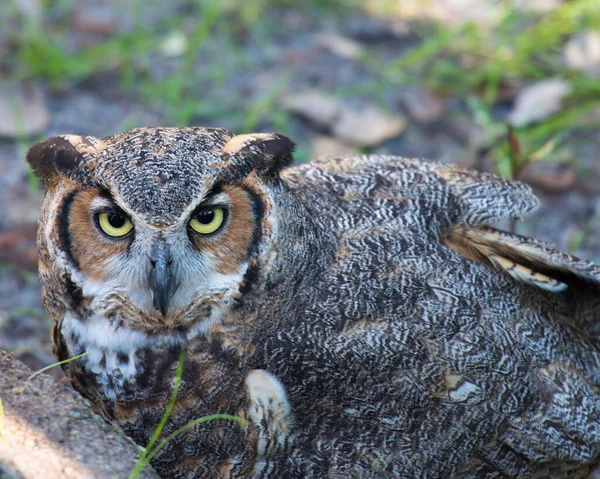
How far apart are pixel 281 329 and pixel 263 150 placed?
53cm

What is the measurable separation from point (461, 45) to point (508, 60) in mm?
332

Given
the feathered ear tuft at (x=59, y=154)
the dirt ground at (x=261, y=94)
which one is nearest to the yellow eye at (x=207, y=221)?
the feathered ear tuft at (x=59, y=154)

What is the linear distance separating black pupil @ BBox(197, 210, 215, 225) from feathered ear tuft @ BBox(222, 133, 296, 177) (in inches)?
6.7

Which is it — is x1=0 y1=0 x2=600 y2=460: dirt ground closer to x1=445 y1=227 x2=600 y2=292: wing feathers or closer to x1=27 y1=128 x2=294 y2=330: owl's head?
x1=445 y1=227 x2=600 y2=292: wing feathers

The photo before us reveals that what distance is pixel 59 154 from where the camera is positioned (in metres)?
2.32

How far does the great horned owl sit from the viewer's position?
2.26m

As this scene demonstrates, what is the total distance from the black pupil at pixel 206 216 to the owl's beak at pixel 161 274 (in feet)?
0.38

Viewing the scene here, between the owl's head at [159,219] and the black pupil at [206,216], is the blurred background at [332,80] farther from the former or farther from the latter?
the black pupil at [206,216]

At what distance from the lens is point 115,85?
474cm

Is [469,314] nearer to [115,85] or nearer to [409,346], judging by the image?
[409,346]

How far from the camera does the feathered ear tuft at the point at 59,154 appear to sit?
230cm

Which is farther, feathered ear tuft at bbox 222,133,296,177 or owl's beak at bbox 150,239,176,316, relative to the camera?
feathered ear tuft at bbox 222,133,296,177

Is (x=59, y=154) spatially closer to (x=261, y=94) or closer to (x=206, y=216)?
(x=206, y=216)

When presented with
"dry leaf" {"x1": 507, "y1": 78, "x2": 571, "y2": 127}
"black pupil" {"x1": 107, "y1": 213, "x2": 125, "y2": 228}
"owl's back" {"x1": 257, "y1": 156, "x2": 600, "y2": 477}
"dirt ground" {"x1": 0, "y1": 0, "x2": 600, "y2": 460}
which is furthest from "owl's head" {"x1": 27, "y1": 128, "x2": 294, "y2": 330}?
"dry leaf" {"x1": 507, "y1": 78, "x2": 571, "y2": 127}
